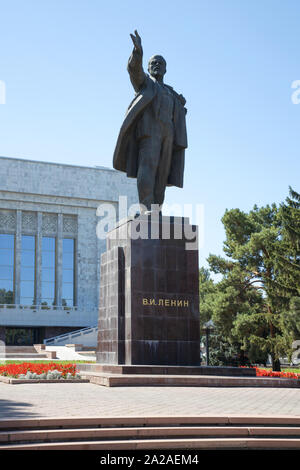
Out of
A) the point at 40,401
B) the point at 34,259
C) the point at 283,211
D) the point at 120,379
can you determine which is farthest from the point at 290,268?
the point at 34,259

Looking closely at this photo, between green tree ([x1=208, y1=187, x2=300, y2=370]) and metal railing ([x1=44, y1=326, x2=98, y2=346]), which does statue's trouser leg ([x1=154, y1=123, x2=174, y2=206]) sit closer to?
green tree ([x1=208, y1=187, x2=300, y2=370])

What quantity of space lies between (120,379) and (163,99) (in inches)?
234

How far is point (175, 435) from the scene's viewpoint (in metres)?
5.39

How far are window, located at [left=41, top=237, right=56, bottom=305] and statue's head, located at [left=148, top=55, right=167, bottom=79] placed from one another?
39434 millimetres

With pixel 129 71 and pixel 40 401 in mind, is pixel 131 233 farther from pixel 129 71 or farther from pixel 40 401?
pixel 40 401

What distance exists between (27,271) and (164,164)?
3922cm

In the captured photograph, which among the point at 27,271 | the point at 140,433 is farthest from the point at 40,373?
the point at 27,271

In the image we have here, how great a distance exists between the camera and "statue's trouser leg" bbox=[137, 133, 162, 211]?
11586mm

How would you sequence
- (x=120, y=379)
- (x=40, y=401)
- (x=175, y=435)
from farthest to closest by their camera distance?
(x=120, y=379), (x=40, y=401), (x=175, y=435)

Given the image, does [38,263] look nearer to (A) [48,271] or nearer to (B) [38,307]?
(A) [48,271]

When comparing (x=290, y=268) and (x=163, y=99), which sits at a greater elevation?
(x=163, y=99)

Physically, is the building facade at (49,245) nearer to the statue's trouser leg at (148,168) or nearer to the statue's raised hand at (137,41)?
the statue's trouser leg at (148,168)

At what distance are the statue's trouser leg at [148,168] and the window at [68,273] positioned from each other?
131 feet

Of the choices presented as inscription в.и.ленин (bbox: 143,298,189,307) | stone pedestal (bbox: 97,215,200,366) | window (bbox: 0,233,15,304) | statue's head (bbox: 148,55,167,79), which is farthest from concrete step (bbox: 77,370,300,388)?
window (bbox: 0,233,15,304)
